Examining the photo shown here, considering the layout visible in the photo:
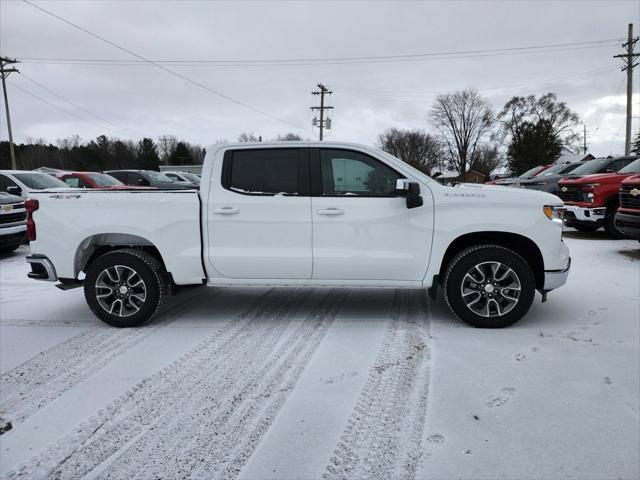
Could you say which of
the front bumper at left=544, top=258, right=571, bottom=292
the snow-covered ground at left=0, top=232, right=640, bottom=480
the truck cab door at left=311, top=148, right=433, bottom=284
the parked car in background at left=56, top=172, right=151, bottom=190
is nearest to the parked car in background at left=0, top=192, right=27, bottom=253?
the parked car in background at left=56, top=172, right=151, bottom=190

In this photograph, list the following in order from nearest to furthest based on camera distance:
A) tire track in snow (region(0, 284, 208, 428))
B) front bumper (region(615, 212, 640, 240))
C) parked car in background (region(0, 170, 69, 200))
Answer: tire track in snow (region(0, 284, 208, 428)) → front bumper (region(615, 212, 640, 240)) → parked car in background (region(0, 170, 69, 200))

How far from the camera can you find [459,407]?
3.00 m

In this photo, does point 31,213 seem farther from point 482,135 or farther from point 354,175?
point 482,135

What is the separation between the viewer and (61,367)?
3.78 meters

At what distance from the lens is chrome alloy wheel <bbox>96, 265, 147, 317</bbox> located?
15.3 ft

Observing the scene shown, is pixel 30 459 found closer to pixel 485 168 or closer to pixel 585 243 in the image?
pixel 585 243

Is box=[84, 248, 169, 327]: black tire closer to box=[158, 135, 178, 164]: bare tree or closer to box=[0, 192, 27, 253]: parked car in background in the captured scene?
box=[0, 192, 27, 253]: parked car in background

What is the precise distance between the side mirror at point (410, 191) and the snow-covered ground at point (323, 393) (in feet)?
4.11

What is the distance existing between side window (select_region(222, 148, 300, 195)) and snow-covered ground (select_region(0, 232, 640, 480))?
1.41 metres

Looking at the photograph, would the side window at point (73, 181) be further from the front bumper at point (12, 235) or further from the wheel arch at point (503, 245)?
the wheel arch at point (503, 245)

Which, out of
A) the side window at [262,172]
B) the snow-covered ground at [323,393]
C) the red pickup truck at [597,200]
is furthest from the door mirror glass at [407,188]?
the red pickup truck at [597,200]

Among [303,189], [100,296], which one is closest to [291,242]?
[303,189]

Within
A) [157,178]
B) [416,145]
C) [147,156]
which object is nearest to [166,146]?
[147,156]

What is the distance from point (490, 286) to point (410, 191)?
4.04ft
